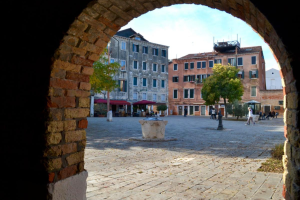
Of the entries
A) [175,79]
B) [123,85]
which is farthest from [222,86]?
[175,79]

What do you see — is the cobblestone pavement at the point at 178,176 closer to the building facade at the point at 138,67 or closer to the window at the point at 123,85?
the building facade at the point at 138,67

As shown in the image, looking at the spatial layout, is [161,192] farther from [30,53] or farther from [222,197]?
[30,53]

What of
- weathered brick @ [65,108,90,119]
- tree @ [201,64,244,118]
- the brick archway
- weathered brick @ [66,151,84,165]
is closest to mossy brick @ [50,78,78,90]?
the brick archway

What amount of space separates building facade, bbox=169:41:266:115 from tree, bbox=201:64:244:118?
7894 millimetres

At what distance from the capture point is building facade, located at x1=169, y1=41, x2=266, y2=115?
45000 mm

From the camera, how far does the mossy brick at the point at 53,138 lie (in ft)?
9.70

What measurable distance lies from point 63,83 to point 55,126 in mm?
528

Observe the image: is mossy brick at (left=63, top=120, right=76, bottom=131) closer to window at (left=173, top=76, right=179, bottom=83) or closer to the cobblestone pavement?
the cobblestone pavement

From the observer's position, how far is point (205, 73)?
4919 centimetres

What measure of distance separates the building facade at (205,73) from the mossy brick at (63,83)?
43381mm

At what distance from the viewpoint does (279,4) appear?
7.29 ft

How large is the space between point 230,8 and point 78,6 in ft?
5.63

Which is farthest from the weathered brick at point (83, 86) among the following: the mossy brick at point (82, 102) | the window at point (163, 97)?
the window at point (163, 97)

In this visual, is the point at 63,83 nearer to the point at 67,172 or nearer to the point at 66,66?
the point at 66,66
